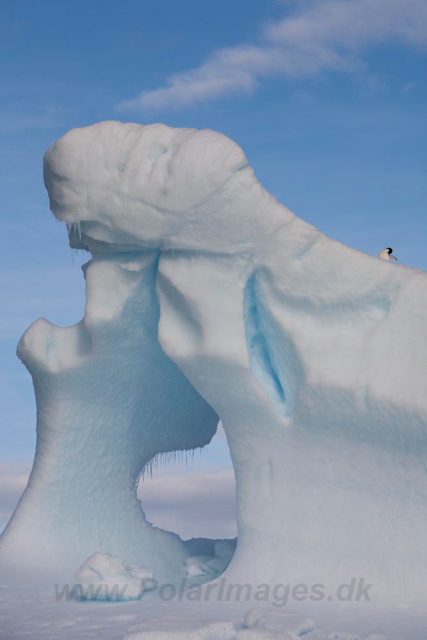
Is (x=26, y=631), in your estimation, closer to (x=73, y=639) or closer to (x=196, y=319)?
(x=73, y=639)

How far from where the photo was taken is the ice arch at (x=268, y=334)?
9.25 meters

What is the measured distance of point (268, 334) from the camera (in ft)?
32.9

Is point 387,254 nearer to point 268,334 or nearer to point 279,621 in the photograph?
point 268,334

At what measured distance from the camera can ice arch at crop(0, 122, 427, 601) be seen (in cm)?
925

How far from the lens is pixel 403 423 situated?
29.8 feet

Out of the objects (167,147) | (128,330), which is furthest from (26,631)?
(167,147)

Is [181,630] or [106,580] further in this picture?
[106,580]

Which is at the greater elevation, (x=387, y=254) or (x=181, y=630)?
(x=387, y=254)

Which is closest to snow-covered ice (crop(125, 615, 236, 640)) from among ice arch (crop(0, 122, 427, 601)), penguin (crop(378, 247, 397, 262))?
ice arch (crop(0, 122, 427, 601))

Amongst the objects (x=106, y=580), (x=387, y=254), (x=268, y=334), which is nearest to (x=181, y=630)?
(x=106, y=580)

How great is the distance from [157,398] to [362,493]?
337cm

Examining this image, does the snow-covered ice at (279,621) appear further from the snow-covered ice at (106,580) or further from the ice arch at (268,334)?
the snow-covered ice at (106,580)

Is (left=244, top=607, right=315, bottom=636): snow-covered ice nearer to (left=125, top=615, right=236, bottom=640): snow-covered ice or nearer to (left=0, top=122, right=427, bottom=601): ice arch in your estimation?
(left=125, top=615, right=236, bottom=640): snow-covered ice

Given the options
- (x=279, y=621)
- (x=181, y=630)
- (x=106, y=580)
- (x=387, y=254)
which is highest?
(x=387, y=254)
